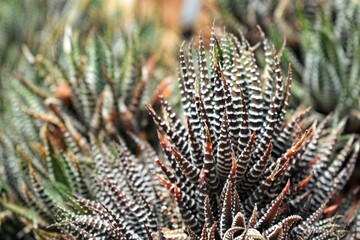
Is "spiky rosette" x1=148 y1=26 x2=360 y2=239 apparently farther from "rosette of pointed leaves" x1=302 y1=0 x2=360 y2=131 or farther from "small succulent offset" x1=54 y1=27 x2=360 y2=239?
"rosette of pointed leaves" x1=302 y1=0 x2=360 y2=131

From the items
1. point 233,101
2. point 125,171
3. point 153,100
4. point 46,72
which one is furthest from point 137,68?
point 233,101

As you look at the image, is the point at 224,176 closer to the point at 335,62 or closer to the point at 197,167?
the point at 197,167

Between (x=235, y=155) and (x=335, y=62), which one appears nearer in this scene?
(x=235, y=155)

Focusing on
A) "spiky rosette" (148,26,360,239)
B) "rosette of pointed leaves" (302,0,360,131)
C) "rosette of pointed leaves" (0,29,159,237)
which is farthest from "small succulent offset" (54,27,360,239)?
"rosette of pointed leaves" (302,0,360,131)

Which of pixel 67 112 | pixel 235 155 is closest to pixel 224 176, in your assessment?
pixel 235 155

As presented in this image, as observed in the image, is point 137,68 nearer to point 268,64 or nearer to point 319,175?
point 268,64

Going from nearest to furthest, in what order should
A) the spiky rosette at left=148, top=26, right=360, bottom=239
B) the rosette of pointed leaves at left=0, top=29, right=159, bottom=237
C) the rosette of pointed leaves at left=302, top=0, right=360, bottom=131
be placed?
the spiky rosette at left=148, top=26, right=360, bottom=239 → the rosette of pointed leaves at left=0, top=29, right=159, bottom=237 → the rosette of pointed leaves at left=302, top=0, right=360, bottom=131
